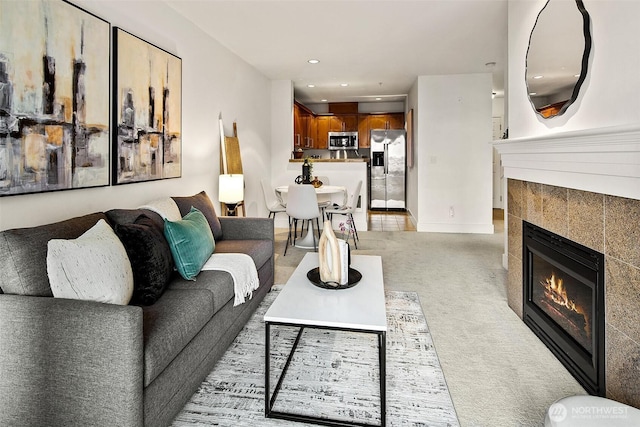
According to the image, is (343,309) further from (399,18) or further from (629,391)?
(399,18)

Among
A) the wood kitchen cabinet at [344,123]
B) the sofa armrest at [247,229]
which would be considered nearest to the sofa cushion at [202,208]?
the sofa armrest at [247,229]

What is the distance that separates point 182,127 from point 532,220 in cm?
299

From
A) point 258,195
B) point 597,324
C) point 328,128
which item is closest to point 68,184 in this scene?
point 597,324

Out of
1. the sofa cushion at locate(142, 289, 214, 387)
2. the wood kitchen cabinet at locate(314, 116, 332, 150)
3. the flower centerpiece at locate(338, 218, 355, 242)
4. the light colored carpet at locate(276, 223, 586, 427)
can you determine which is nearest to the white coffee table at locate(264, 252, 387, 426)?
the sofa cushion at locate(142, 289, 214, 387)

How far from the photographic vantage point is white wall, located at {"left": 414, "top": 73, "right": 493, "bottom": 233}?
6.02 m

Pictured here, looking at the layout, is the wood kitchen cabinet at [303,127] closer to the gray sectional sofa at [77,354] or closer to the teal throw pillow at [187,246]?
the teal throw pillow at [187,246]

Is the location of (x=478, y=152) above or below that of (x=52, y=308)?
above

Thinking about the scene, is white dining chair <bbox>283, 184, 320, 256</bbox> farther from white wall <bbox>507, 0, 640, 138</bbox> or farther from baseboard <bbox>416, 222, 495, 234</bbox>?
white wall <bbox>507, 0, 640, 138</bbox>

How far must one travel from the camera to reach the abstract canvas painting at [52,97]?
6.17 feet

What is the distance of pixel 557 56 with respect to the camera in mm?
2164

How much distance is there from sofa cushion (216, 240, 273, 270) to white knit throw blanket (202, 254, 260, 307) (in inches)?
6.8

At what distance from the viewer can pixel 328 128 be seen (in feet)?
30.8

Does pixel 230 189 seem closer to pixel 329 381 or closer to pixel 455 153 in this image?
pixel 329 381

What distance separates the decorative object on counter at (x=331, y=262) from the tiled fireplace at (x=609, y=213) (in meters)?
1.23
